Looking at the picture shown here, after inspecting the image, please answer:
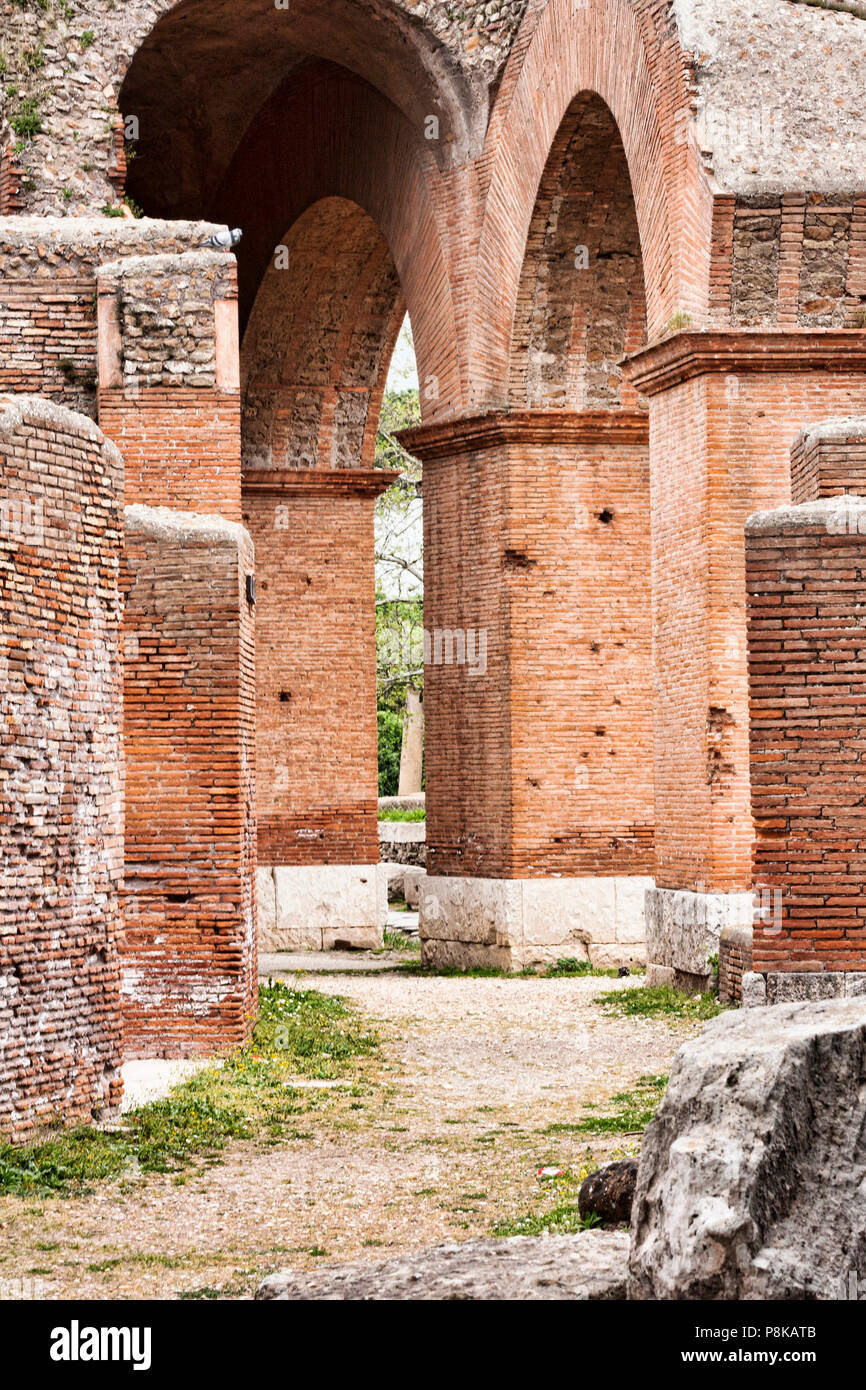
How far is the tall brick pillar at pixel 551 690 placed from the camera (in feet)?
52.0

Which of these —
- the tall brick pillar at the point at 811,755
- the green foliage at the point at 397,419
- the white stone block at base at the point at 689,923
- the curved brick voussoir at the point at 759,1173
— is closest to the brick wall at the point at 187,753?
the tall brick pillar at the point at 811,755

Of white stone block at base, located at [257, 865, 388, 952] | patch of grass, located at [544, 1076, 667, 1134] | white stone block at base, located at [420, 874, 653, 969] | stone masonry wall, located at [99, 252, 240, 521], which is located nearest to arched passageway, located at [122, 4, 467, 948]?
white stone block at base, located at [257, 865, 388, 952]

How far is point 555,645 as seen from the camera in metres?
16.1

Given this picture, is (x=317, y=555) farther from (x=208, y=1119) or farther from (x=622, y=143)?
(x=208, y=1119)

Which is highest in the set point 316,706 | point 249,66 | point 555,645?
point 249,66

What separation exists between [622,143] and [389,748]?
74.0 ft

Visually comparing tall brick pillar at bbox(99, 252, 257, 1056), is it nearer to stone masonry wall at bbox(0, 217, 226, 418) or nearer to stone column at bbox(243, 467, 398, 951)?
stone masonry wall at bbox(0, 217, 226, 418)

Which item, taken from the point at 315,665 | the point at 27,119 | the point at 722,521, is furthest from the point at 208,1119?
the point at 315,665

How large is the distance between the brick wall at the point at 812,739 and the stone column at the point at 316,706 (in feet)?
36.2

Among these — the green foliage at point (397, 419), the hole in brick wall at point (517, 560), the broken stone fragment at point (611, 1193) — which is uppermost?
the green foliage at point (397, 419)

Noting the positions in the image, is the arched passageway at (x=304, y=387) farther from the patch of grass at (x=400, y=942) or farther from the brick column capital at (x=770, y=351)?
the brick column capital at (x=770, y=351)

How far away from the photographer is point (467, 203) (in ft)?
54.0

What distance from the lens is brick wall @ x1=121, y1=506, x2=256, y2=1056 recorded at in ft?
32.2

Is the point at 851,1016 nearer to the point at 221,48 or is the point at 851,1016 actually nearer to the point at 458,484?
the point at 458,484
